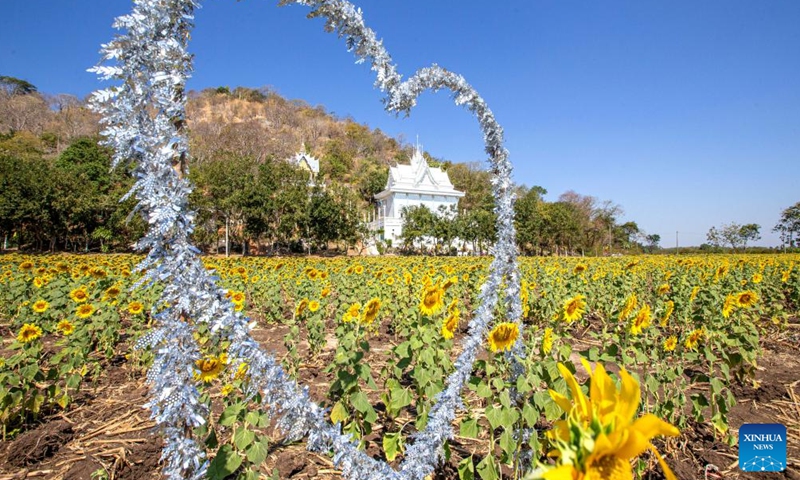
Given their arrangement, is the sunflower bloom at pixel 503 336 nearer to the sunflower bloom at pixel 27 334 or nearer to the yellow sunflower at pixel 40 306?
the sunflower bloom at pixel 27 334

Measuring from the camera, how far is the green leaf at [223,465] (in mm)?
1989

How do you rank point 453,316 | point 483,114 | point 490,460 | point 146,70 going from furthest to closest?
point 453,316
point 483,114
point 490,460
point 146,70

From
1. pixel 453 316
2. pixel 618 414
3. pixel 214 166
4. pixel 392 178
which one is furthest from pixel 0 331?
pixel 392 178

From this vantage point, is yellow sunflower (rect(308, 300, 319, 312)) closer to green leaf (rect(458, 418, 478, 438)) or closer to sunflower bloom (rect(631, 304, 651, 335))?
green leaf (rect(458, 418, 478, 438))

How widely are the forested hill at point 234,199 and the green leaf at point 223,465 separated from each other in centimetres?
682

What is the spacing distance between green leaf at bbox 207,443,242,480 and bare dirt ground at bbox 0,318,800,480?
310 millimetres

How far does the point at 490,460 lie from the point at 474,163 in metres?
61.3

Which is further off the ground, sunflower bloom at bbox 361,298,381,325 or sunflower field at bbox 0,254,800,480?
sunflower bloom at bbox 361,298,381,325

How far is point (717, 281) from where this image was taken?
8273 millimetres

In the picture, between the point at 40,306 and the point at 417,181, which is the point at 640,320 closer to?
the point at 40,306

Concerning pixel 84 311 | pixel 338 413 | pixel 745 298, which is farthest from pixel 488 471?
pixel 84 311

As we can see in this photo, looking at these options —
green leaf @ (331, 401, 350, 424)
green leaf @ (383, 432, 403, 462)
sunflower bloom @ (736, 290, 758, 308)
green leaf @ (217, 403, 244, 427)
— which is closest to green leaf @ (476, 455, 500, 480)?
green leaf @ (383, 432, 403, 462)

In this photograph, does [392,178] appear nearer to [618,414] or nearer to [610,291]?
[610,291]

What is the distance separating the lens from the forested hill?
28.3 metres
